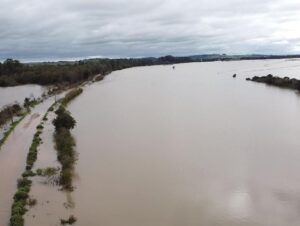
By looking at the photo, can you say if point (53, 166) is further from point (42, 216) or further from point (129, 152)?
point (42, 216)

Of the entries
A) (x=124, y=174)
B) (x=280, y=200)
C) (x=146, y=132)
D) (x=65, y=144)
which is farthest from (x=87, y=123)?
(x=280, y=200)

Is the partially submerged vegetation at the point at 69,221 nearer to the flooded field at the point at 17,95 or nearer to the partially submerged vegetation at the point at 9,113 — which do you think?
the partially submerged vegetation at the point at 9,113

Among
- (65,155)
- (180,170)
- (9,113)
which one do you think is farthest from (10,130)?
(180,170)

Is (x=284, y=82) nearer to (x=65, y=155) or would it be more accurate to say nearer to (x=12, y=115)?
(x=12, y=115)

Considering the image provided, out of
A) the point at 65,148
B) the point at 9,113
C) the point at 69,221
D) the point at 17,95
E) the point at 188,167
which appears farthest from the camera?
the point at 17,95

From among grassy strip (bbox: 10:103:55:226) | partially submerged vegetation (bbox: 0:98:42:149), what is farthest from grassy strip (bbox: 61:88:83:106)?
grassy strip (bbox: 10:103:55:226)

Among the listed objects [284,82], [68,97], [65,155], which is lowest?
[284,82]
